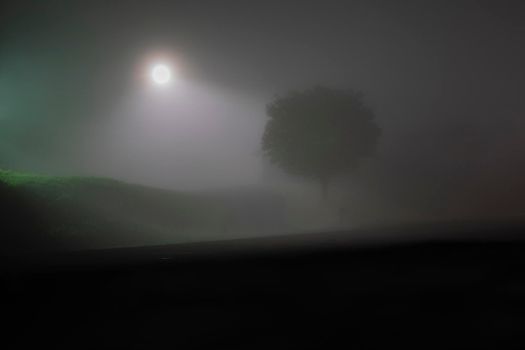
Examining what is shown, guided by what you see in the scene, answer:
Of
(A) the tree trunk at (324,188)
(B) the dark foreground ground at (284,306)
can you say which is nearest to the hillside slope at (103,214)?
(A) the tree trunk at (324,188)

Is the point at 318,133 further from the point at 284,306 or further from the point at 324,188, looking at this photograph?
the point at 284,306

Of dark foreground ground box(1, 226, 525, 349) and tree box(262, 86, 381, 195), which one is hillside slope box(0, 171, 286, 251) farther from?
dark foreground ground box(1, 226, 525, 349)

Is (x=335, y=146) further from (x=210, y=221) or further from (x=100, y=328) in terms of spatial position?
(x=100, y=328)

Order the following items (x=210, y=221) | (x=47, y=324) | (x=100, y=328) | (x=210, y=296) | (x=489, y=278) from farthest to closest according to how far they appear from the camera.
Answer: (x=210, y=221)
(x=489, y=278)
(x=210, y=296)
(x=47, y=324)
(x=100, y=328)

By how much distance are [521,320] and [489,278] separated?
2.54 metres

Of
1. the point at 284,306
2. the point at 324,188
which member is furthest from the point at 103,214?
the point at 284,306

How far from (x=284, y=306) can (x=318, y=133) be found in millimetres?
36586

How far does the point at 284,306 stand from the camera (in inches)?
178

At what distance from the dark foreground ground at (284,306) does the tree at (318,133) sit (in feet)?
105

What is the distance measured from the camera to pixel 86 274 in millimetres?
8562

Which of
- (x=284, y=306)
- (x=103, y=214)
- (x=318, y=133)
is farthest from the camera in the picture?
(x=318, y=133)

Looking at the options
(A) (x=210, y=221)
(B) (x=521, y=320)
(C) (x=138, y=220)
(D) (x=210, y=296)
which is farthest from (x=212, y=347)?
(A) (x=210, y=221)

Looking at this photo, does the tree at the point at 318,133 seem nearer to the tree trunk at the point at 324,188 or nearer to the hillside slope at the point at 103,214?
the tree trunk at the point at 324,188

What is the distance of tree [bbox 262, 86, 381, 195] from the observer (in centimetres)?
4028
